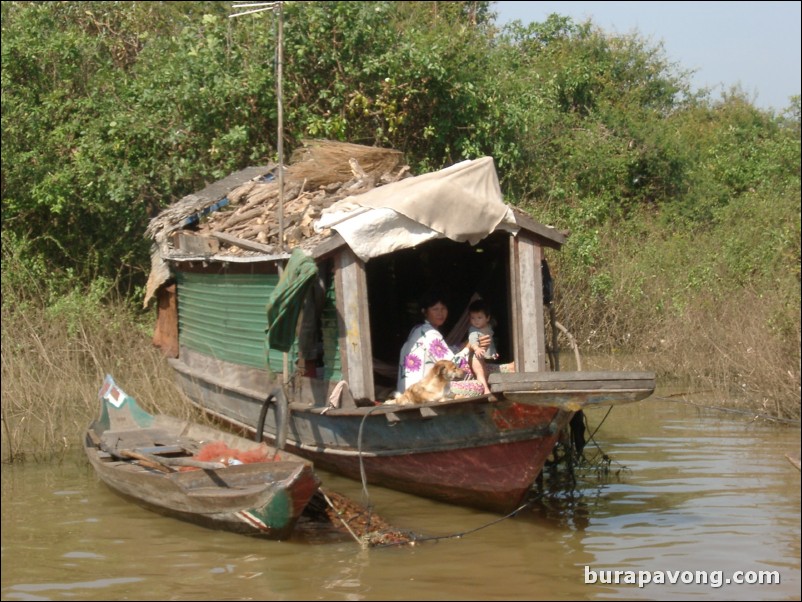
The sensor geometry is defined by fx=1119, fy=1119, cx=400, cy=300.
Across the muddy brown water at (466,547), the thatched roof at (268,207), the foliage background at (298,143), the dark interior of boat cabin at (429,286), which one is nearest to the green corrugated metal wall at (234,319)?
the thatched roof at (268,207)

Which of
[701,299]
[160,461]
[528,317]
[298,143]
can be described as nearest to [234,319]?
[160,461]

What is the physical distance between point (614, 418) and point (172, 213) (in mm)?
5392

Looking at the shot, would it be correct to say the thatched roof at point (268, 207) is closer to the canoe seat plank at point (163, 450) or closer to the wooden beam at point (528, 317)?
the wooden beam at point (528, 317)

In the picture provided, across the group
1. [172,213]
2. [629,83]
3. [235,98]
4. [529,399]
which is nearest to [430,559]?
[529,399]

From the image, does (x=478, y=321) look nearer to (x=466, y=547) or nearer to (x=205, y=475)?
(x=466, y=547)

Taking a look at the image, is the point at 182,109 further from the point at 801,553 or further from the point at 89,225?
the point at 801,553

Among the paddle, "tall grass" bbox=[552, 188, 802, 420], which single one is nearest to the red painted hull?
the paddle

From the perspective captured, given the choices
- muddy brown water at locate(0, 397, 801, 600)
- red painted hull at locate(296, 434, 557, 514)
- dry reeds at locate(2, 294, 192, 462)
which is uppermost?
dry reeds at locate(2, 294, 192, 462)

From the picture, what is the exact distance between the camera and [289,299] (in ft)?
27.1

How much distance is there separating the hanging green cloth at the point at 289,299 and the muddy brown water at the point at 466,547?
4.97ft

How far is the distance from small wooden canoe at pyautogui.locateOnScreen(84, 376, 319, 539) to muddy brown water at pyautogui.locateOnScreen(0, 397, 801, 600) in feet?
0.64

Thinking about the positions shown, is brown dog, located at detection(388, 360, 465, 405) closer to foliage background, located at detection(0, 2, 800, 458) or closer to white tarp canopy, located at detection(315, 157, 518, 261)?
white tarp canopy, located at detection(315, 157, 518, 261)

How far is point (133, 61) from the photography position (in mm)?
17781

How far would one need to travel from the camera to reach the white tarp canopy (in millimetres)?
8297
